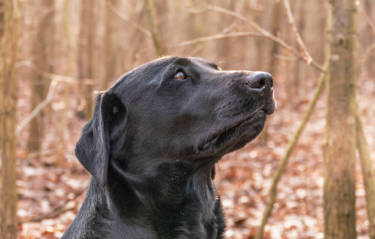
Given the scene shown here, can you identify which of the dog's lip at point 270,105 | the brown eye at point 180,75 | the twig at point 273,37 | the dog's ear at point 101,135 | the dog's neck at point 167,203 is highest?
the twig at point 273,37

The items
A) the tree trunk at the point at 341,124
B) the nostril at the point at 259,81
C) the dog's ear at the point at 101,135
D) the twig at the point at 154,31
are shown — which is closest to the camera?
the nostril at the point at 259,81

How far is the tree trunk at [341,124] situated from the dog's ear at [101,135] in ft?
6.06

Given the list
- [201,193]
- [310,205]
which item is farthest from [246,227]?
[201,193]

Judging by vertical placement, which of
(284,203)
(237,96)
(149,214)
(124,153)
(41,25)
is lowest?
(284,203)

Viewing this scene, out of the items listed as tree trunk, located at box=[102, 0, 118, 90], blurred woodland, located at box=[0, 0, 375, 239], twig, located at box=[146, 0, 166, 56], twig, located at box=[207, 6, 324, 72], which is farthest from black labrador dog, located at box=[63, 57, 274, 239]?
tree trunk, located at box=[102, 0, 118, 90]

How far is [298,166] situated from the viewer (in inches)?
382

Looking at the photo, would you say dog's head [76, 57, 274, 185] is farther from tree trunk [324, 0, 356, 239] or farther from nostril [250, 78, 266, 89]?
tree trunk [324, 0, 356, 239]

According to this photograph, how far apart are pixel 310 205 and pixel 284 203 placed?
479mm

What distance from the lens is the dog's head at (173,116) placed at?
3.07 m

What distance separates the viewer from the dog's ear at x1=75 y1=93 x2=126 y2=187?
3.17 m

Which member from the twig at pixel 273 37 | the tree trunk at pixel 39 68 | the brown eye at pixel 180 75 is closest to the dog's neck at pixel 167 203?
the brown eye at pixel 180 75

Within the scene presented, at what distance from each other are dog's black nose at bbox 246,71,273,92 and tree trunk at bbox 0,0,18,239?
2.25m

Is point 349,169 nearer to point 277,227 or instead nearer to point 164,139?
point 164,139

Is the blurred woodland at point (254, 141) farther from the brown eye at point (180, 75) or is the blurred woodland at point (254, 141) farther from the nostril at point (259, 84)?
the nostril at point (259, 84)
